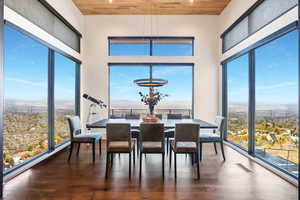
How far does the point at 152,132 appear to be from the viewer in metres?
3.09

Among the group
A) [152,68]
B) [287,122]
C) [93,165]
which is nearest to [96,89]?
[152,68]

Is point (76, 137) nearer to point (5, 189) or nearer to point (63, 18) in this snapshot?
point (5, 189)

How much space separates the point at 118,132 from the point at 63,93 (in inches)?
95.0

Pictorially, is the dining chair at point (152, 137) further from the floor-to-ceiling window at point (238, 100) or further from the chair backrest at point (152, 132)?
the floor-to-ceiling window at point (238, 100)

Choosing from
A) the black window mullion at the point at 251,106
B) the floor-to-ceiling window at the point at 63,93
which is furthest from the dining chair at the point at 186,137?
the floor-to-ceiling window at the point at 63,93

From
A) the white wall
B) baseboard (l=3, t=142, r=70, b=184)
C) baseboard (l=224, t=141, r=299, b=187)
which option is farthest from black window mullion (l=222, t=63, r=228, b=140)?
baseboard (l=3, t=142, r=70, b=184)

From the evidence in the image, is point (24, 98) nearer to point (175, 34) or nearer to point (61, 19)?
point (61, 19)

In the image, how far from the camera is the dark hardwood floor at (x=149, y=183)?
8.19 ft

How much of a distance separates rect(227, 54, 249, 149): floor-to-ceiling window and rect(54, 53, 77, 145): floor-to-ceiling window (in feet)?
13.4

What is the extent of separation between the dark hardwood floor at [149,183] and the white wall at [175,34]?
8.47ft

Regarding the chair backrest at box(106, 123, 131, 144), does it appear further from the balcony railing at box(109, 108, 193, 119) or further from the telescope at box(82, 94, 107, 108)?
the balcony railing at box(109, 108, 193, 119)

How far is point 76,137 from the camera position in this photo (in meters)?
3.87

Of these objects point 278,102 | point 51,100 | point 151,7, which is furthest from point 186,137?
point 151,7

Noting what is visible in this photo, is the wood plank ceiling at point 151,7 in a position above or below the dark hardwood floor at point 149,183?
above
